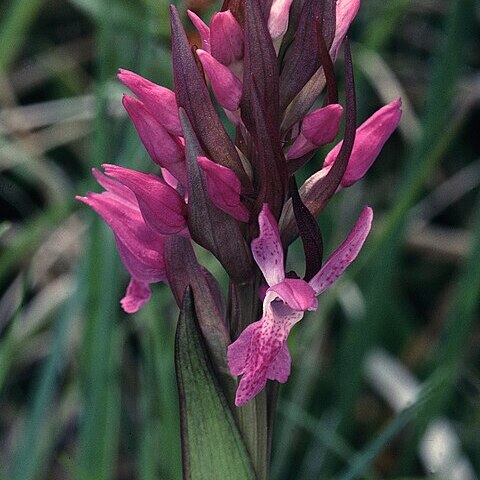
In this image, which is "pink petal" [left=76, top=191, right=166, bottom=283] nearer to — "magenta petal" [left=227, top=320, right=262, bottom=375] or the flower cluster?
the flower cluster

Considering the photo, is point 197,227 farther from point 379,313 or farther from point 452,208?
point 452,208

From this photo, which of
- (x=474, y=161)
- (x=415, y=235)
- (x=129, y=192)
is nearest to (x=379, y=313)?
(x=415, y=235)

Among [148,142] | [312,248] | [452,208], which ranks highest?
[148,142]

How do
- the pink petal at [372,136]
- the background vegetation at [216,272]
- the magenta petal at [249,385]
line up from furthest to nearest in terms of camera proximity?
the background vegetation at [216,272] → the pink petal at [372,136] → the magenta petal at [249,385]

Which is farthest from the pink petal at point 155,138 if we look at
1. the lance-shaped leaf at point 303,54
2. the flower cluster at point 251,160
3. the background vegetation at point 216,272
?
the background vegetation at point 216,272

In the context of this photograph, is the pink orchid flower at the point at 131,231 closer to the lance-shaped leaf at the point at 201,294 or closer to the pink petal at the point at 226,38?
the lance-shaped leaf at the point at 201,294

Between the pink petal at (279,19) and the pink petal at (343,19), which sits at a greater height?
the pink petal at (279,19)

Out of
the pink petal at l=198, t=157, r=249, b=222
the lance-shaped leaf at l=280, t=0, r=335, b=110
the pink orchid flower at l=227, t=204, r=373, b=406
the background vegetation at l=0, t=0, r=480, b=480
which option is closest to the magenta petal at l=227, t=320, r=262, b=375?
the pink orchid flower at l=227, t=204, r=373, b=406
